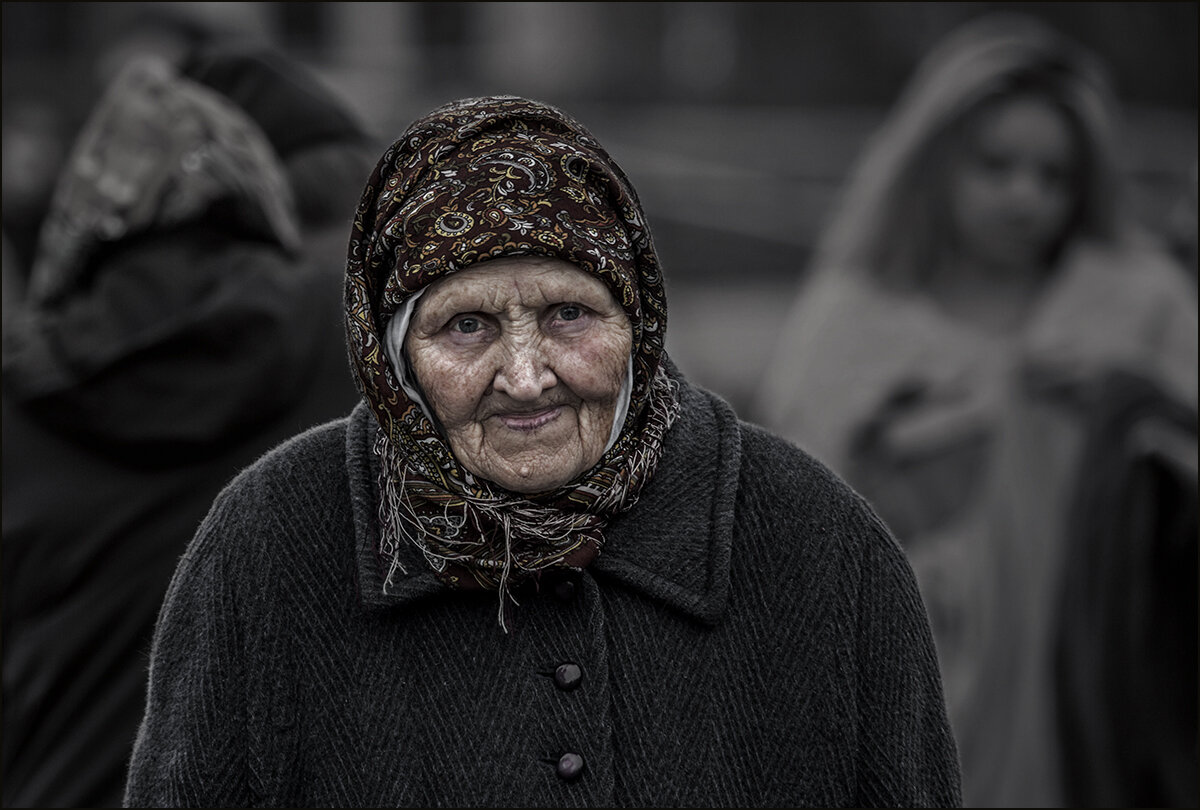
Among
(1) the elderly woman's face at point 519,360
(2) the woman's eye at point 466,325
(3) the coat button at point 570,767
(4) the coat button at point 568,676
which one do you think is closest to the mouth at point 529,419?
(1) the elderly woman's face at point 519,360

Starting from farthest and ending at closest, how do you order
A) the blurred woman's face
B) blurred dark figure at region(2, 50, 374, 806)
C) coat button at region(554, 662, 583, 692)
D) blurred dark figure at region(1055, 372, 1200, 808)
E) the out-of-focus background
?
1. the out-of-focus background
2. the blurred woman's face
3. blurred dark figure at region(1055, 372, 1200, 808)
4. blurred dark figure at region(2, 50, 374, 806)
5. coat button at region(554, 662, 583, 692)

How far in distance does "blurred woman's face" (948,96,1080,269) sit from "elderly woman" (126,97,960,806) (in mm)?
3592

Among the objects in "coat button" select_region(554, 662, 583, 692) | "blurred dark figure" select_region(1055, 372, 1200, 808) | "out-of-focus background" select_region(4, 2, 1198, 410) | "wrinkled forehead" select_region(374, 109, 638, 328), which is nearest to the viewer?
"wrinkled forehead" select_region(374, 109, 638, 328)

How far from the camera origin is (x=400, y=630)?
1.92 m

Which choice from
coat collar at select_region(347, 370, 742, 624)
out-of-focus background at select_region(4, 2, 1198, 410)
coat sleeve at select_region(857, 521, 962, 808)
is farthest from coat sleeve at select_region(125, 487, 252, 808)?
out-of-focus background at select_region(4, 2, 1198, 410)

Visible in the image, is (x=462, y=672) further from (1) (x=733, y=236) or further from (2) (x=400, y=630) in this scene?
(1) (x=733, y=236)

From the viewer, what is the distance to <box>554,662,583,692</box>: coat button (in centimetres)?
188

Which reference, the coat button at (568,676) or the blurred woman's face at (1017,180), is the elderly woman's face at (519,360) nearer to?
the coat button at (568,676)

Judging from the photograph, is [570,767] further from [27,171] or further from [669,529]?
[27,171]

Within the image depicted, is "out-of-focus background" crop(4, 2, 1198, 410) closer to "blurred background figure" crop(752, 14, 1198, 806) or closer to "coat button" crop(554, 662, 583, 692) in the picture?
"blurred background figure" crop(752, 14, 1198, 806)

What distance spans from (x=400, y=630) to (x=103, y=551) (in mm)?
1326

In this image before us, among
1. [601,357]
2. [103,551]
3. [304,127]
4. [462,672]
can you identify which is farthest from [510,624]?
[304,127]

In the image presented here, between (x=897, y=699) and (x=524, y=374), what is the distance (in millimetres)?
632

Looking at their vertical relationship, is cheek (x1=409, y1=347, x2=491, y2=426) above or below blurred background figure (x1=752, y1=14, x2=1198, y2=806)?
above
